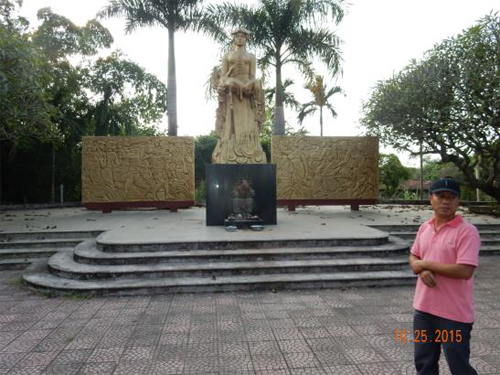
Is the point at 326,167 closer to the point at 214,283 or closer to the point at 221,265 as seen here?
the point at 221,265

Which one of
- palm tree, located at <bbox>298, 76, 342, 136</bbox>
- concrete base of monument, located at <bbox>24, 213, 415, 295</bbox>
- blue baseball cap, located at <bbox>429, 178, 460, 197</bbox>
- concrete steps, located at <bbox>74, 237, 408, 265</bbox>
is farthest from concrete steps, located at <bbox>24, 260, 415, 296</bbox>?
palm tree, located at <bbox>298, 76, 342, 136</bbox>

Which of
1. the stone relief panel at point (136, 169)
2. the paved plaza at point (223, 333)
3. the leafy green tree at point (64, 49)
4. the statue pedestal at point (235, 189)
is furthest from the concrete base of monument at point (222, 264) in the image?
the leafy green tree at point (64, 49)

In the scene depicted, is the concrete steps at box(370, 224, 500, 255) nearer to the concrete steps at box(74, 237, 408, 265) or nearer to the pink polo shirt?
the concrete steps at box(74, 237, 408, 265)

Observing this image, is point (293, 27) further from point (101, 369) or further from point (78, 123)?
point (101, 369)

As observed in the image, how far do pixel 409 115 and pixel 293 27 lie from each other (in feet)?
20.6

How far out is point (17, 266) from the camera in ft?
21.4

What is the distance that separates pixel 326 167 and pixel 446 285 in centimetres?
1151

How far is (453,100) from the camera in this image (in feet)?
36.6

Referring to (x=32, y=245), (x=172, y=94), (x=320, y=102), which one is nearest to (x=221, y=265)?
(x=32, y=245)

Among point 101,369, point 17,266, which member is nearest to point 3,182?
point 17,266

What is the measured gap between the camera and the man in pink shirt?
203 centimetres

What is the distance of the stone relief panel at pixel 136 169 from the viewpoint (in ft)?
42.3

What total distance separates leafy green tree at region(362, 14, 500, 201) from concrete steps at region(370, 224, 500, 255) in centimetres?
376

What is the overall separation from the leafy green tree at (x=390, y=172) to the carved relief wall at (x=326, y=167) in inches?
553
